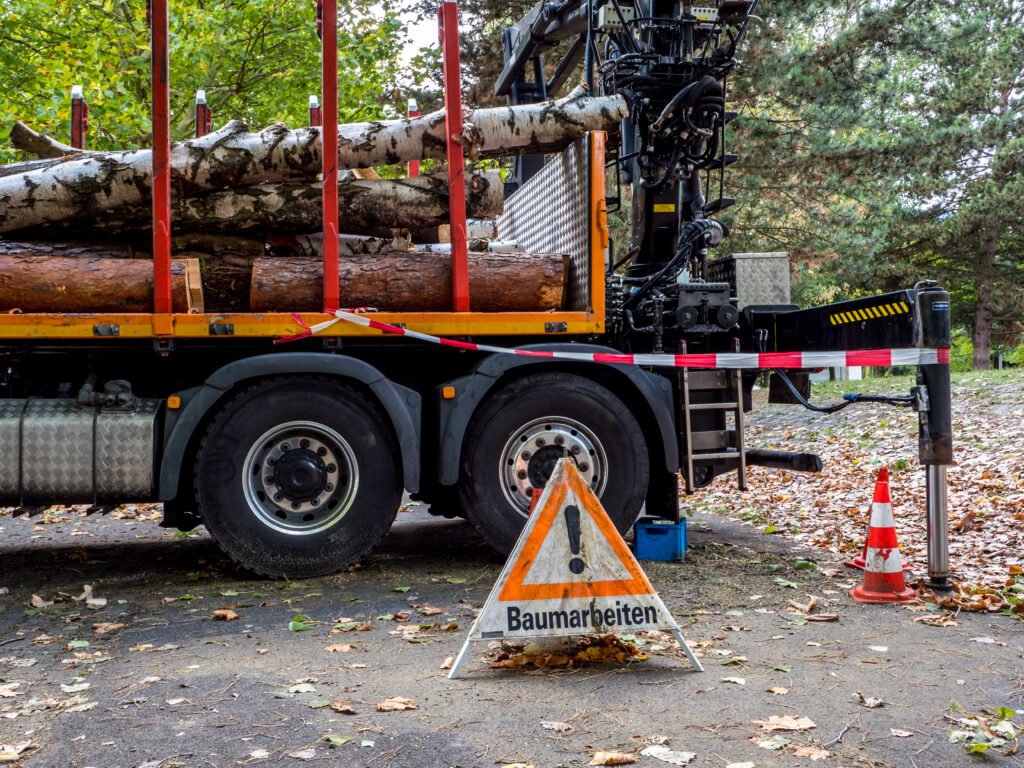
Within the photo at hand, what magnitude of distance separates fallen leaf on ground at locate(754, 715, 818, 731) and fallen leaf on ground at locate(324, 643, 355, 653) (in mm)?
2037

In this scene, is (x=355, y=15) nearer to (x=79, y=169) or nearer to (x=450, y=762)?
(x=79, y=169)

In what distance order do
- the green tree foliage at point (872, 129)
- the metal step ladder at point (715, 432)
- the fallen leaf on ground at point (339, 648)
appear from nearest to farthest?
the fallen leaf on ground at point (339, 648) < the metal step ladder at point (715, 432) < the green tree foliage at point (872, 129)

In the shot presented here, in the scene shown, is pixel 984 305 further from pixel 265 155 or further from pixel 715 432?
pixel 265 155

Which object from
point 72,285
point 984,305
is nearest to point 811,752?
point 72,285

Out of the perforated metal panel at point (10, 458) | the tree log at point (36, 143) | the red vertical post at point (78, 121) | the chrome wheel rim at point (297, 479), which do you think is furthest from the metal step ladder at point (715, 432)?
the red vertical post at point (78, 121)

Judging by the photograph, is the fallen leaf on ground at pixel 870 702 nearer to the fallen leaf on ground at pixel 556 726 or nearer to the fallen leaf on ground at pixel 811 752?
the fallen leaf on ground at pixel 811 752

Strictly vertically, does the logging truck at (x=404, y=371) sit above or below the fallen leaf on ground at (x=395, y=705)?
above

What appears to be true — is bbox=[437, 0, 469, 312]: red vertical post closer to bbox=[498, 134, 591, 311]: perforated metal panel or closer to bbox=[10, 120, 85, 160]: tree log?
bbox=[498, 134, 591, 311]: perforated metal panel

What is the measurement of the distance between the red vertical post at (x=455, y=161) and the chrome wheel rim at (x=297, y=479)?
124 cm

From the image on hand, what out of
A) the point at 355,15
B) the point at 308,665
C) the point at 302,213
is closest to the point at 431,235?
the point at 302,213

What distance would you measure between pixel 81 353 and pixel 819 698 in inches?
195

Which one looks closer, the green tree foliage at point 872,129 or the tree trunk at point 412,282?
the tree trunk at point 412,282

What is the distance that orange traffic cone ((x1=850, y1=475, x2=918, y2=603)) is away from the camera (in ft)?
19.6

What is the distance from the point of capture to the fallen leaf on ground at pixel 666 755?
11.7 ft
